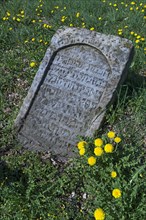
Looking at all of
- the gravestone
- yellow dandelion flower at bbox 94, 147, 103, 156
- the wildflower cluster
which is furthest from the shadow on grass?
yellow dandelion flower at bbox 94, 147, 103, 156

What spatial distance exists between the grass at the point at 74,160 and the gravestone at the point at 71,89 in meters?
0.16

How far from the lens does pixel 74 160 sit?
3.54m

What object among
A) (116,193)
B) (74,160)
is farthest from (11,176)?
(116,193)

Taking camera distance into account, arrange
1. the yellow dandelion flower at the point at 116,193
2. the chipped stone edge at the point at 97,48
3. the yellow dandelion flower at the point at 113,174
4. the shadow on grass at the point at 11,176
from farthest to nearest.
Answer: the chipped stone edge at the point at 97,48 → the shadow on grass at the point at 11,176 → the yellow dandelion flower at the point at 113,174 → the yellow dandelion flower at the point at 116,193

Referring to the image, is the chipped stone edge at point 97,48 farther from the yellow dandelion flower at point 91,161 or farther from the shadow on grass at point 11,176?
the yellow dandelion flower at point 91,161

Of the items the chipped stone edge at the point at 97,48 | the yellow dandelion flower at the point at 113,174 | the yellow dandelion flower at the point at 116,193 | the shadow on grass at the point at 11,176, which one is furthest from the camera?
the chipped stone edge at the point at 97,48

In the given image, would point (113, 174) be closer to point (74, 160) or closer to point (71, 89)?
point (74, 160)

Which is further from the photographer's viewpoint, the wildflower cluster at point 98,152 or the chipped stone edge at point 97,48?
the chipped stone edge at point 97,48

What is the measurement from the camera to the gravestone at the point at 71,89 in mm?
3705

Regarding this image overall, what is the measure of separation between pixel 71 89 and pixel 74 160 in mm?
809

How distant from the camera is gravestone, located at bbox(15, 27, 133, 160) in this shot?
146 inches

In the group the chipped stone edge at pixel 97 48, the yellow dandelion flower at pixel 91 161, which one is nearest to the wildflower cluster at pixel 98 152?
the yellow dandelion flower at pixel 91 161

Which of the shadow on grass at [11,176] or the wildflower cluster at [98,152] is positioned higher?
the wildflower cluster at [98,152]

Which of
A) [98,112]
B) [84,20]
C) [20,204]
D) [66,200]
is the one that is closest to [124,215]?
[66,200]
